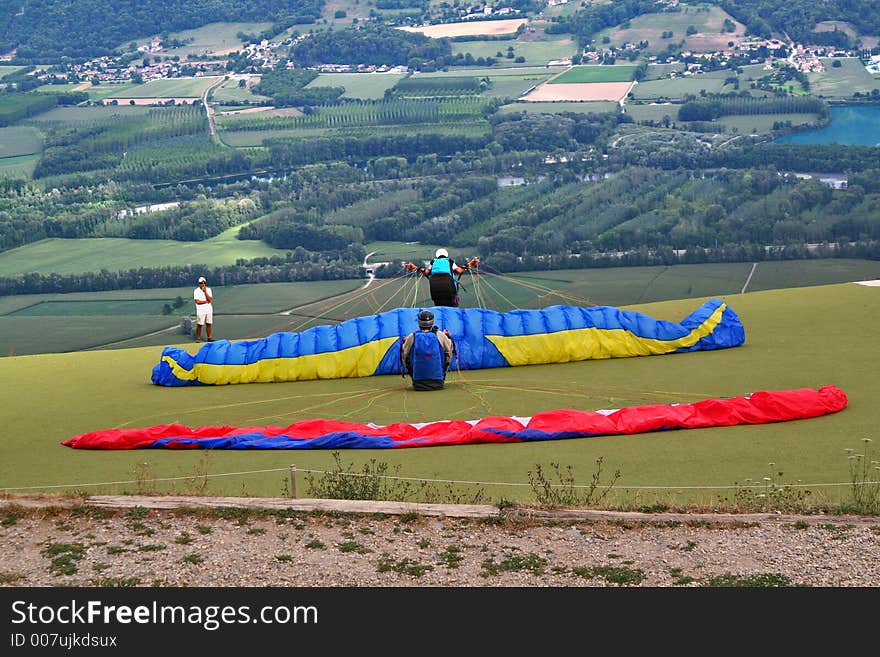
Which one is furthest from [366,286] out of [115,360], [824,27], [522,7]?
[522,7]

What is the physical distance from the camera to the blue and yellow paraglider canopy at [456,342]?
21.5 metres

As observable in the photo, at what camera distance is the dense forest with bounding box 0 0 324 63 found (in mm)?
143250

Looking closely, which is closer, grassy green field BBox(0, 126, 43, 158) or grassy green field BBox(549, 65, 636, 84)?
grassy green field BBox(0, 126, 43, 158)

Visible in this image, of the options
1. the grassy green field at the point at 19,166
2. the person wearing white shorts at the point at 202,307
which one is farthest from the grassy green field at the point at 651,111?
the person wearing white shorts at the point at 202,307

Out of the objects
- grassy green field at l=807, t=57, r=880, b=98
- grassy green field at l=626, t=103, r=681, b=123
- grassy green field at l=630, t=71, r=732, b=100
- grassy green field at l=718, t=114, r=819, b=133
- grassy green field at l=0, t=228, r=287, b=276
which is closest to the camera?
grassy green field at l=0, t=228, r=287, b=276

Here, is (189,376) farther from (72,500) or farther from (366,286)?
(366,286)

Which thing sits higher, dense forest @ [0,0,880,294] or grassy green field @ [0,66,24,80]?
grassy green field @ [0,66,24,80]

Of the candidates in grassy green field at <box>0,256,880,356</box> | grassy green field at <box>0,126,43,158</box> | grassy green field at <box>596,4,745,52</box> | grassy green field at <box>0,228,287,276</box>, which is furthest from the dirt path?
grassy green field at <box>596,4,745,52</box>

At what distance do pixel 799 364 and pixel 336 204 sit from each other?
61141mm

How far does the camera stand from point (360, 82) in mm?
122562

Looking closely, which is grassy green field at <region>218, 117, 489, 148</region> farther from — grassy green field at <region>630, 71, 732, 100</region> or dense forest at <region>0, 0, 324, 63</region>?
dense forest at <region>0, 0, 324, 63</region>

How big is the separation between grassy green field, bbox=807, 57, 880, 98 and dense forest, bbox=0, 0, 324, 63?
186 ft

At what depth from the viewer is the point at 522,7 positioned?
144750mm

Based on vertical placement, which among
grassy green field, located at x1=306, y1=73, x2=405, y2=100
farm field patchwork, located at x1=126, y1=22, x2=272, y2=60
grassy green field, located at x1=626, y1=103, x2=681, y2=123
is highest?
farm field patchwork, located at x1=126, y1=22, x2=272, y2=60
